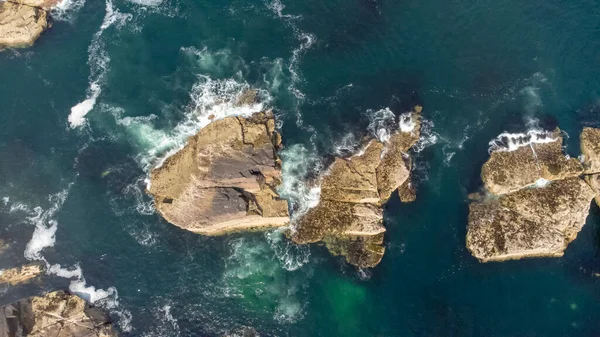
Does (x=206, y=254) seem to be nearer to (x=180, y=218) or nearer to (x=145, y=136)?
(x=180, y=218)

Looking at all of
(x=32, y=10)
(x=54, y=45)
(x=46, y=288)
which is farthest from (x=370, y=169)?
(x=32, y=10)

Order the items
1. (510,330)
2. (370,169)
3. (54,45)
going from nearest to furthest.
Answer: (510,330) → (370,169) → (54,45)

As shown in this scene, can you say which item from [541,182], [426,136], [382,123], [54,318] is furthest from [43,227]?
[541,182]

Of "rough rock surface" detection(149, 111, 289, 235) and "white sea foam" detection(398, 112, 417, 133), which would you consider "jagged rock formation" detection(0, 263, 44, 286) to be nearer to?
"rough rock surface" detection(149, 111, 289, 235)

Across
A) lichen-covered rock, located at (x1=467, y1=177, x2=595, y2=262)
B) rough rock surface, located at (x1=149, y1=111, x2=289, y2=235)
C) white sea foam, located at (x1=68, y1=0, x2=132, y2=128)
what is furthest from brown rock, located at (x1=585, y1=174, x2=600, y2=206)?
white sea foam, located at (x1=68, y1=0, x2=132, y2=128)

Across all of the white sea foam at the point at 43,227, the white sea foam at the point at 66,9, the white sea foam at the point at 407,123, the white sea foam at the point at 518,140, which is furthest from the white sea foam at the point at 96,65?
the white sea foam at the point at 518,140

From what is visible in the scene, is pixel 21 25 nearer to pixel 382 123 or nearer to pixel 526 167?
pixel 382 123
